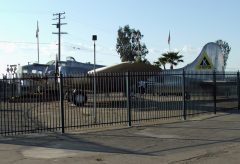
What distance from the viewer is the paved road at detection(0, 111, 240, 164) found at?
416 inches

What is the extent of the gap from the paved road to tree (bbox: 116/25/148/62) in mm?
94033

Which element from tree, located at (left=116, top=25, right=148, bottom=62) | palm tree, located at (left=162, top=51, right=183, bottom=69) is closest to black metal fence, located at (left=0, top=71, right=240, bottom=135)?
palm tree, located at (left=162, top=51, right=183, bottom=69)

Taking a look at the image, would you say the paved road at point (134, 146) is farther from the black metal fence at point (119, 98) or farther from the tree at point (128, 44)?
the tree at point (128, 44)

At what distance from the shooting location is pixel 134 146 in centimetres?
1223

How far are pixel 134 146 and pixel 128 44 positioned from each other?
3936 inches

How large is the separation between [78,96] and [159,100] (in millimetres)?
6718

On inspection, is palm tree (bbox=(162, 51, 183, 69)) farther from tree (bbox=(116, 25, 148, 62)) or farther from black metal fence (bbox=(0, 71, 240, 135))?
black metal fence (bbox=(0, 71, 240, 135))

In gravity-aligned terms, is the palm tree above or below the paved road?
above

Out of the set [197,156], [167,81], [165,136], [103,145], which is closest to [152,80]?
[167,81]

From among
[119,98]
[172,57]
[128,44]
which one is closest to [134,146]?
[119,98]

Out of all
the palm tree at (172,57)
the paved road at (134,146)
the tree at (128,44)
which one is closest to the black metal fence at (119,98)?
the paved road at (134,146)

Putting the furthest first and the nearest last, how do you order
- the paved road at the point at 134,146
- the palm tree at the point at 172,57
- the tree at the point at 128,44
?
the tree at the point at 128,44 < the palm tree at the point at 172,57 < the paved road at the point at 134,146

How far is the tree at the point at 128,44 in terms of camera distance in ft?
362

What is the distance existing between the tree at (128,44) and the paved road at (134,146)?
9403cm
